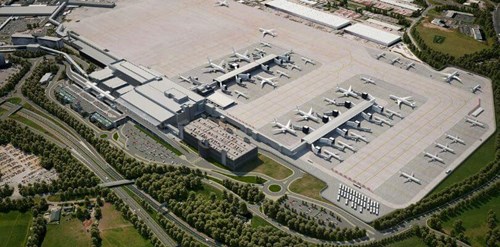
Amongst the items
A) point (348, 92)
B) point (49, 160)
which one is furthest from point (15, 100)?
point (348, 92)

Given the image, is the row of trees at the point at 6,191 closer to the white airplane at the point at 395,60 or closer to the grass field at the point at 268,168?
the grass field at the point at 268,168

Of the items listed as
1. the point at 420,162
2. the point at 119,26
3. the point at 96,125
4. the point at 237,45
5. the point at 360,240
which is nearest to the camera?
the point at 360,240

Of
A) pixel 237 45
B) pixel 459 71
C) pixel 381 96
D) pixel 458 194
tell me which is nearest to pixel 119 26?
pixel 237 45

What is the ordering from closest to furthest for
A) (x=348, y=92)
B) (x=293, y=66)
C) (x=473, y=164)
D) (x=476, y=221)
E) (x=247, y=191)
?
(x=476, y=221) → (x=247, y=191) → (x=473, y=164) → (x=348, y=92) → (x=293, y=66)

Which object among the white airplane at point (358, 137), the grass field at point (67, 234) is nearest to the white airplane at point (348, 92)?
the white airplane at point (358, 137)

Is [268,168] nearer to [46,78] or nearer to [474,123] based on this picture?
[474,123]

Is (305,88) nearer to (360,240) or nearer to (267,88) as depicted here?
(267,88)
